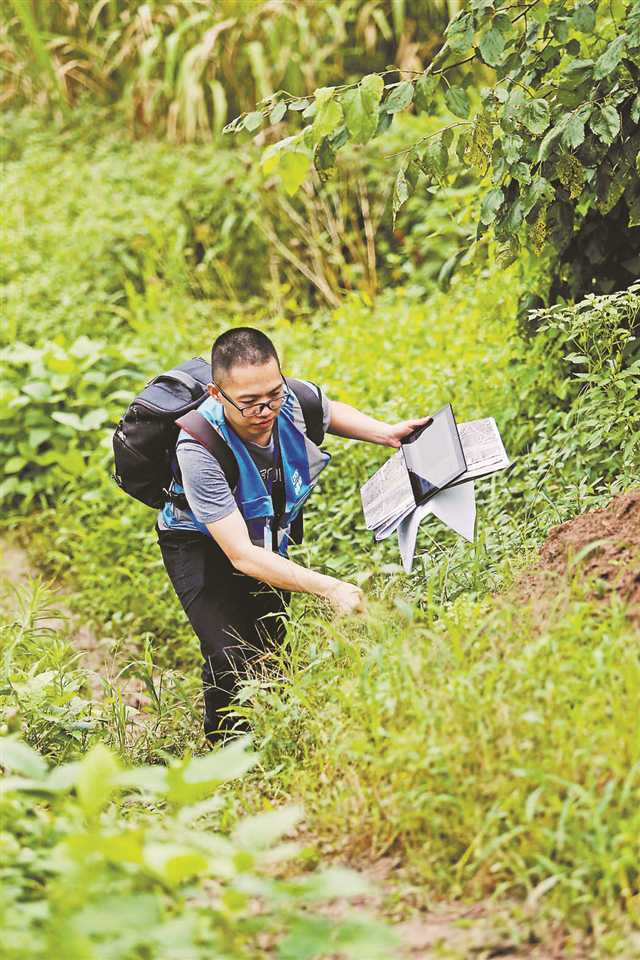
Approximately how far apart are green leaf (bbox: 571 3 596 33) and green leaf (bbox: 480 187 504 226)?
578 millimetres

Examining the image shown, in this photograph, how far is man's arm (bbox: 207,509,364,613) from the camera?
11.1 ft

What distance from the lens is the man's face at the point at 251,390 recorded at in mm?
3486

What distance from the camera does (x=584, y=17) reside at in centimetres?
366

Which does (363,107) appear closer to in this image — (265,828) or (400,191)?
(400,191)

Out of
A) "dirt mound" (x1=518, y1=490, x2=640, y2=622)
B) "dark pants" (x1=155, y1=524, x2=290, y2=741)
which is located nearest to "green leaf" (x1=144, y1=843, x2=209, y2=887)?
"dirt mound" (x1=518, y1=490, x2=640, y2=622)

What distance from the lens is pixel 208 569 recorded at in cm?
397

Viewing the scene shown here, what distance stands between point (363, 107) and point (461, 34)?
0.40 metres

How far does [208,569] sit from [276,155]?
4.64 feet

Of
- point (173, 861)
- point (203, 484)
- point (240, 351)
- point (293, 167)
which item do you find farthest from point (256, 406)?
point (173, 861)

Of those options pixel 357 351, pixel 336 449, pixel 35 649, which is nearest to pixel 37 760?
pixel 35 649

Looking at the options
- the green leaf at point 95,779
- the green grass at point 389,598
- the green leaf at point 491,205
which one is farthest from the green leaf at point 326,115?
the green leaf at point 95,779

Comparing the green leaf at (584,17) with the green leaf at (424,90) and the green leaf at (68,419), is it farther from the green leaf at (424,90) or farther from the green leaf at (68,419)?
the green leaf at (68,419)

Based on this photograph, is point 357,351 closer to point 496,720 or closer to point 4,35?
point 496,720

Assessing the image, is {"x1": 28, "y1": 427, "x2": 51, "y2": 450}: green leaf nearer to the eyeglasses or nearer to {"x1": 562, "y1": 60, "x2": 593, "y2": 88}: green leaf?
the eyeglasses
